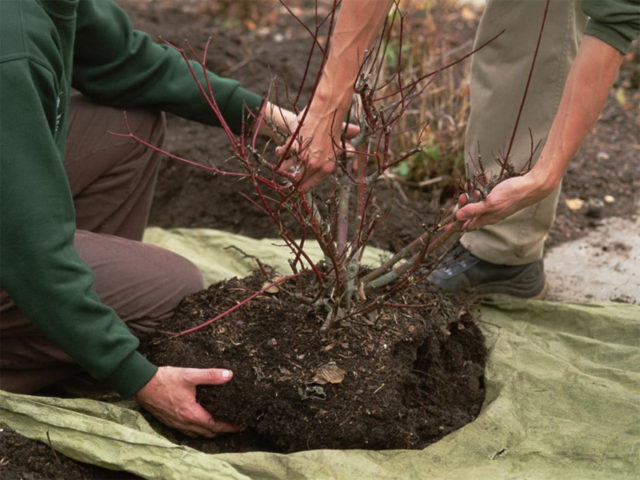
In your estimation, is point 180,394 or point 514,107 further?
point 514,107

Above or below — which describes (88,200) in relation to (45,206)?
below

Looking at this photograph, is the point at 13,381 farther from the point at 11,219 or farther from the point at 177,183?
the point at 177,183

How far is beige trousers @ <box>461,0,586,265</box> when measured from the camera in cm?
238

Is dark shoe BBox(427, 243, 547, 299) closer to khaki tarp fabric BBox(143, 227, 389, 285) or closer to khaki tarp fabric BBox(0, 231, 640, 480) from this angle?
khaki tarp fabric BBox(143, 227, 389, 285)

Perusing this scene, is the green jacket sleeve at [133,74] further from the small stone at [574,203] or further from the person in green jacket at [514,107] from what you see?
the small stone at [574,203]

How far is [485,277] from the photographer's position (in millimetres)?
2738

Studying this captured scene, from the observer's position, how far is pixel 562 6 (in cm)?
232

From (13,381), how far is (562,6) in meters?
1.91

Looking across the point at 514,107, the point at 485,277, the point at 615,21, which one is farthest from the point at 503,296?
the point at 615,21

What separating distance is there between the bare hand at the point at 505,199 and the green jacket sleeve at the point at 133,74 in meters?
0.79

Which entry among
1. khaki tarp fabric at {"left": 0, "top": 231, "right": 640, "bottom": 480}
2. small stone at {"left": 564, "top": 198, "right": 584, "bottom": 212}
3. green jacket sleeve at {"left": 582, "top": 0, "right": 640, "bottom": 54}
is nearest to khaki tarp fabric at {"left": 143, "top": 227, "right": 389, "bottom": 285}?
khaki tarp fabric at {"left": 0, "top": 231, "right": 640, "bottom": 480}

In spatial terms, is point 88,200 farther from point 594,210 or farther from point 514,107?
point 594,210

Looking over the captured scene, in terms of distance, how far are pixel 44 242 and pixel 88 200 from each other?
2.42ft

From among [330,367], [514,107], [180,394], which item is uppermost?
[514,107]
